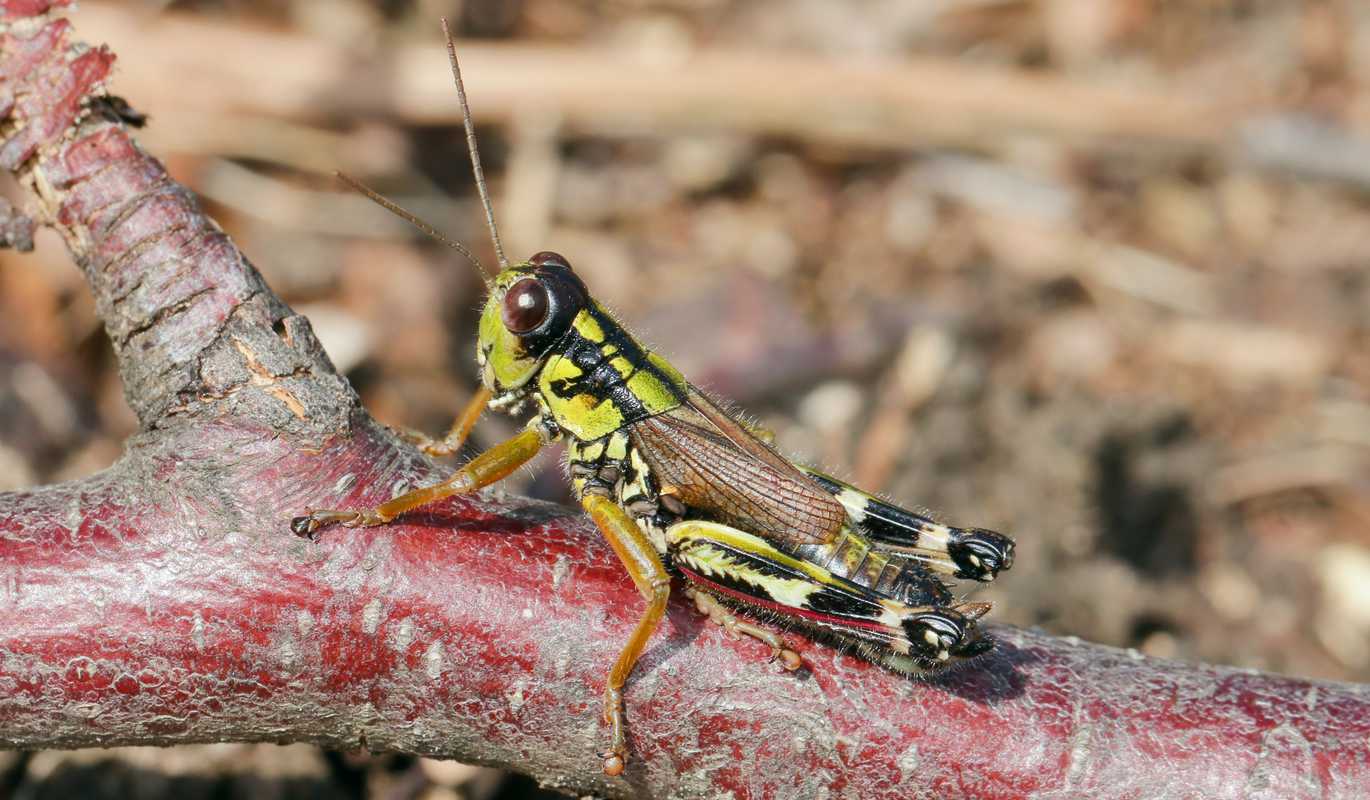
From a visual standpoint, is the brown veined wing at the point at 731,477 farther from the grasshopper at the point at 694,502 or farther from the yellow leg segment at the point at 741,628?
the yellow leg segment at the point at 741,628

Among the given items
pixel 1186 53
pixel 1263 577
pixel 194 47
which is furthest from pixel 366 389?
pixel 1186 53

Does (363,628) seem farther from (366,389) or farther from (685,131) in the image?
(685,131)

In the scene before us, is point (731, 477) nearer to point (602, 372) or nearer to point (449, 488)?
point (602, 372)

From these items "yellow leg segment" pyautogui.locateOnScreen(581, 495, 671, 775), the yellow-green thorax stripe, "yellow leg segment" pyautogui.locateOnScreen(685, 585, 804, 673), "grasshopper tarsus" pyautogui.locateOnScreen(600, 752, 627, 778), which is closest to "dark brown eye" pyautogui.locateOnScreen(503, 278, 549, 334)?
the yellow-green thorax stripe

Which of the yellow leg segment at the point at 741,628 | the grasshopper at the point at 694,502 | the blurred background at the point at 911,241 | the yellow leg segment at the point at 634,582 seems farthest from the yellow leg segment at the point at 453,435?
the blurred background at the point at 911,241

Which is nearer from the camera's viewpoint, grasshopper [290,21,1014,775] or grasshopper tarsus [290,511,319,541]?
grasshopper tarsus [290,511,319,541]

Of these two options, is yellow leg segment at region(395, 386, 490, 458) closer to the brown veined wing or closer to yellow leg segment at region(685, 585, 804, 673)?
the brown veined wing
